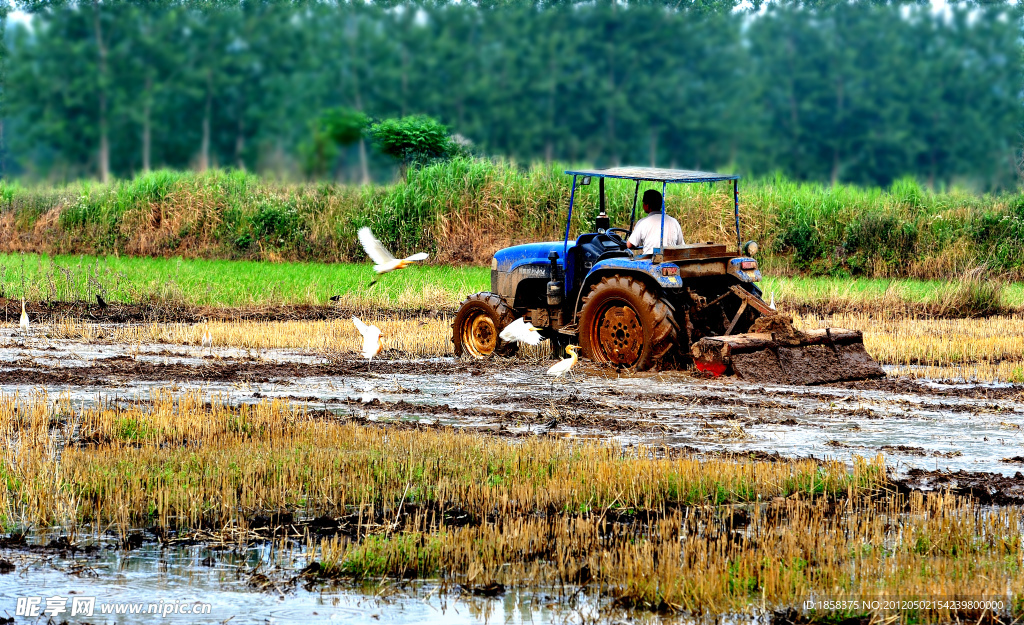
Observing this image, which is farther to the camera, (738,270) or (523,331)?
(738,270)

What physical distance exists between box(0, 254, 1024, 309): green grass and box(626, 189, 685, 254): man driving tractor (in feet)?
26.7

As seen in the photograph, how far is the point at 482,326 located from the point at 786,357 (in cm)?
347

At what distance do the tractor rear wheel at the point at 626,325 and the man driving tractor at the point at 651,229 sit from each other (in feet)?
1.16

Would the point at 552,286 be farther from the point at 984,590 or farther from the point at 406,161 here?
the point at 406,161

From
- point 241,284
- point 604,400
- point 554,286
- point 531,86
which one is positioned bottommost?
point 604,400

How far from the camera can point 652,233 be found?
11789 mm

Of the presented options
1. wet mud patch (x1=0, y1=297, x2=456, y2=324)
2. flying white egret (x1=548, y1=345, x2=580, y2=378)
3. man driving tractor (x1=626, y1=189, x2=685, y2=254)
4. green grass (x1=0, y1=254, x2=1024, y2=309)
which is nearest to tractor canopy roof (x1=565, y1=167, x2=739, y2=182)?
man driving tractor (x1=626, y1=189, x2=685, y2=254)

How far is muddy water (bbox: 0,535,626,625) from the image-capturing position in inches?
198

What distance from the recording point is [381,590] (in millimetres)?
5363

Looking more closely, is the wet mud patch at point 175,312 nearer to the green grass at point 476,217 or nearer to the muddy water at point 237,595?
the green grass at point 476,217

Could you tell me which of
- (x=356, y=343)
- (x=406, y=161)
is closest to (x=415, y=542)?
(x=356, y=343)

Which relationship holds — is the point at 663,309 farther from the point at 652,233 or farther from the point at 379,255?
the point at 379,255

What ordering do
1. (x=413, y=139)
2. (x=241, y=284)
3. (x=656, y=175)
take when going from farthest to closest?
(x=413, y=139) → (x=241, y=284) → (x=656, y=175)

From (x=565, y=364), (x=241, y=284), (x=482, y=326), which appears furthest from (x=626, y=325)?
(x=241, y=284)
